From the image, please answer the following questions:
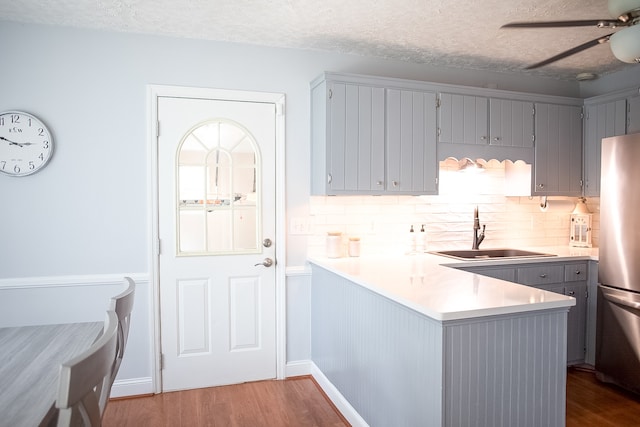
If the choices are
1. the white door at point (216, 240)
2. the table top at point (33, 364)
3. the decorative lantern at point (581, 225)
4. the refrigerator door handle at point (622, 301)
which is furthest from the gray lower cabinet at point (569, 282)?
the table top at point (33, 364)

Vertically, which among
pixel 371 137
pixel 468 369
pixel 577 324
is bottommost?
pixel 577 324

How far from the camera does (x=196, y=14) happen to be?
274cm

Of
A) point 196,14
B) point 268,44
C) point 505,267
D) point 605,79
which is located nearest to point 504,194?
point 505,267

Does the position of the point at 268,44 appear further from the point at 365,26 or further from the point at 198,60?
the point at 365,26

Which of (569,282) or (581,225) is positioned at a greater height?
(581,225)

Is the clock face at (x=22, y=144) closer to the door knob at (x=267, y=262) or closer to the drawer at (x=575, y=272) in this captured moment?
the door knob at (x=267, y=262)

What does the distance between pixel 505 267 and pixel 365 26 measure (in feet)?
6.57

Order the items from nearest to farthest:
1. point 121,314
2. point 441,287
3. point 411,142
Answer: point 121,314
point 441,287
point 411,142

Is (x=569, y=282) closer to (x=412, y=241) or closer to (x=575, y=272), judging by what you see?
(x=575, y=272)

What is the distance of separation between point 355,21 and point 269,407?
8.45 ft

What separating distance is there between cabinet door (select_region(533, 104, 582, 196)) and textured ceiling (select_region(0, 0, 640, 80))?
1.63 feet

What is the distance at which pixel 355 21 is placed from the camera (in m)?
2.85

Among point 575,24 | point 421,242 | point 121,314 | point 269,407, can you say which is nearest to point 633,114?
point 421,242

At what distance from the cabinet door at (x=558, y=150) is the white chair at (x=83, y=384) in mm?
3578
